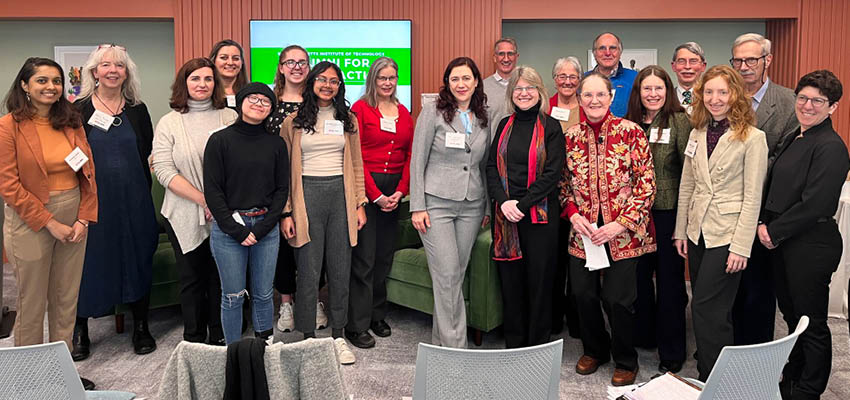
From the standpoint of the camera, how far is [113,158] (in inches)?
132

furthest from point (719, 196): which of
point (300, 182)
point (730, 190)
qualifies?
point (300, 182)

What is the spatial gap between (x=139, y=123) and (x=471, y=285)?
6.93ft

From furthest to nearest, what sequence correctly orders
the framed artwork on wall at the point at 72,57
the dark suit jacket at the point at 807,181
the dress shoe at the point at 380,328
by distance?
the framed artwork on wall at the point at 72,57 → the dress shoe at the point at 380,328 → the dark suit jacket at the point at 807,181

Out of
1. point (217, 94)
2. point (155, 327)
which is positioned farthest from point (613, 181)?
point (155, 327)

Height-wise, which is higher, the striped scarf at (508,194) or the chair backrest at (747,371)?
the striped scarf at (508,194)

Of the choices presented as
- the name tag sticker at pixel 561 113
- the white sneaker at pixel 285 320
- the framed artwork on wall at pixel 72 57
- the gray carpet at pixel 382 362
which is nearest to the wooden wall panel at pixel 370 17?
the framed artwork on wall at pixel 72 57

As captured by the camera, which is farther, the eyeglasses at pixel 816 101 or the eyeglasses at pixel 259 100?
the eyeglasses at pixel 259 100

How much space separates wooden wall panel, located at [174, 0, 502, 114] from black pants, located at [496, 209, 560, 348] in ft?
8.97

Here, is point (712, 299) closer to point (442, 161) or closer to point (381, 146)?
point (442, 161)

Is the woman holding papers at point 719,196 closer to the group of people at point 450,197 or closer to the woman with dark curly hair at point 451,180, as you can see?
the group of people at point 450,197

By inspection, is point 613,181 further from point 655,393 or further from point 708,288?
point 655,393

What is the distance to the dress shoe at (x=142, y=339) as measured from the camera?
3574mm

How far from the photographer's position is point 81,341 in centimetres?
356

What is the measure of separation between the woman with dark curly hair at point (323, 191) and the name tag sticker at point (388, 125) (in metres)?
0.17
